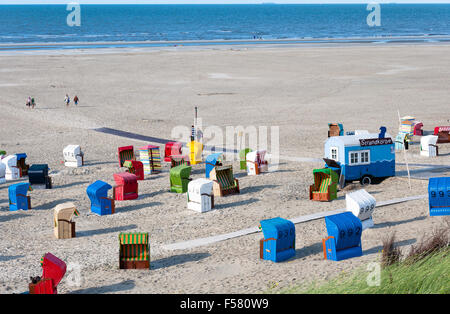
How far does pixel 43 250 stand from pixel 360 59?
208 ft

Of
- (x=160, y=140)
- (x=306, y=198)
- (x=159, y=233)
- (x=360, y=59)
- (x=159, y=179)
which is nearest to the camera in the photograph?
(x=159, y=233)

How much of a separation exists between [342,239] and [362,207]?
111 inches

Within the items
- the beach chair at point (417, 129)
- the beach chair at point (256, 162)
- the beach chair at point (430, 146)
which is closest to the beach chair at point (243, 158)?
the beach chair at point (256, 162)

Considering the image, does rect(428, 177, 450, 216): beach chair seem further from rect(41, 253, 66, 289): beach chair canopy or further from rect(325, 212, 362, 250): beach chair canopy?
rect(41, 253, 66, 289): beach chair canopy

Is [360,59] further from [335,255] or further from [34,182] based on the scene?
[335,255]

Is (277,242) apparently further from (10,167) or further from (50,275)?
(10,167)

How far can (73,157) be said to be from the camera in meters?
28.4

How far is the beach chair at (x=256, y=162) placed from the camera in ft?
85.5

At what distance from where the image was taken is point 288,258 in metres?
16.0

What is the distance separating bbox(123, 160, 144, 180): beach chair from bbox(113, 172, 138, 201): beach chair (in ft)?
8.81

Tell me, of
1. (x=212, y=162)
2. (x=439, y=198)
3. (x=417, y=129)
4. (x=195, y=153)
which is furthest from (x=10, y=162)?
(x=417, y=129)

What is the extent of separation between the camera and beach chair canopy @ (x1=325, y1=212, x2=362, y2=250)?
1545 cm

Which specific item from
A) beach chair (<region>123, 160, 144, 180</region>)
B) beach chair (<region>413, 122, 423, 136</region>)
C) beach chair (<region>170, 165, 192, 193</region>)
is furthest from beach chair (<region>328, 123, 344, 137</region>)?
beach chair (<region>170, 165, 192, 193</region>)
